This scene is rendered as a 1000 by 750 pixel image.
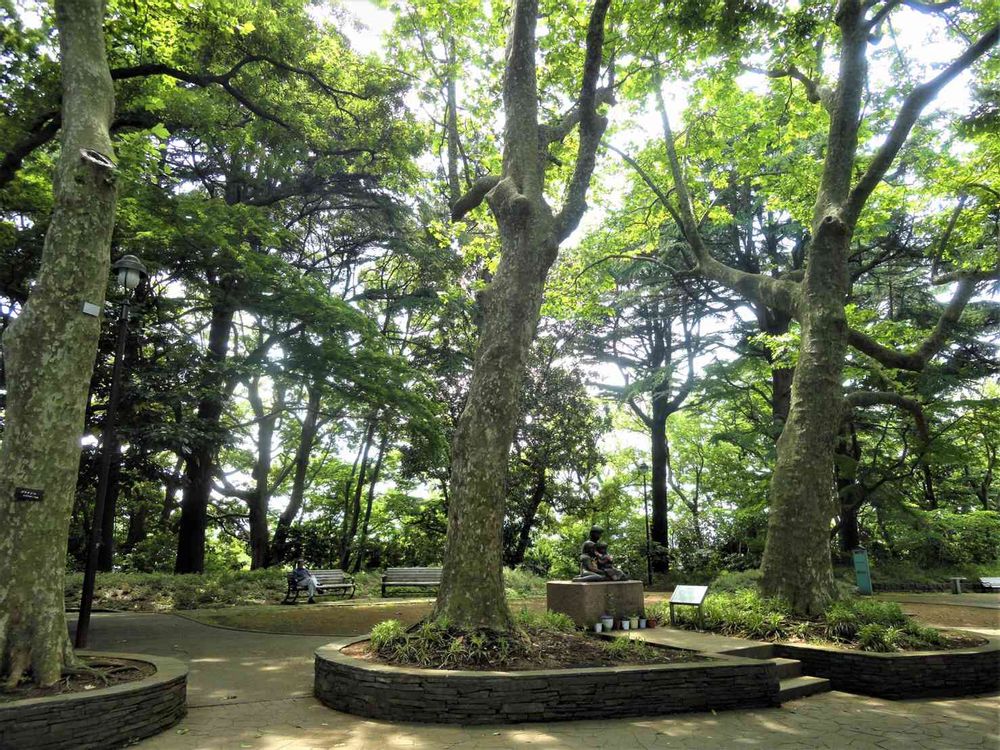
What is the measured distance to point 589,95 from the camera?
7.71 metres

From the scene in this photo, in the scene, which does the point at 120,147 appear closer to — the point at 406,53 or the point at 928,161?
the point at 406,53

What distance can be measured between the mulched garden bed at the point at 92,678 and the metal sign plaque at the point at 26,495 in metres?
1.44

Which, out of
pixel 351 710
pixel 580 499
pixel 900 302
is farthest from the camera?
pixel 580 499

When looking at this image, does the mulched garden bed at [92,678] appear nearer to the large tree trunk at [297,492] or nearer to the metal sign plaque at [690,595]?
the metal sign plaque at [690,595]

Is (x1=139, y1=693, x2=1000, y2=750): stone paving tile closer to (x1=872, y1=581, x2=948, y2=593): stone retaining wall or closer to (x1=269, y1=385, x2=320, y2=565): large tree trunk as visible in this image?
(x1=872, y1=581, x2=948, y2=593): stone retaining wall

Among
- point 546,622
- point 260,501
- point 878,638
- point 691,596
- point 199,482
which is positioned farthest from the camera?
point 260,501

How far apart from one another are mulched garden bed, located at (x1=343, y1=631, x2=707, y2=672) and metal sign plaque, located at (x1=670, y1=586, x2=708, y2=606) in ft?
4.76

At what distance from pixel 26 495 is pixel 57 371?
110cm

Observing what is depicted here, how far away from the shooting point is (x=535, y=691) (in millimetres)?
5168

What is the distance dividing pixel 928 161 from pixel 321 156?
561 inches

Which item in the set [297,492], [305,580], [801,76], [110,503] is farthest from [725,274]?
[110,503]

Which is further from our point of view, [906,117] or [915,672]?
[906,117]

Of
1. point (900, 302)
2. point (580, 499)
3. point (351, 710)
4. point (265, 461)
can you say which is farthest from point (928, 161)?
point (265, 461)

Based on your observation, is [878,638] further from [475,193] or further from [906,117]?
[475,193]
